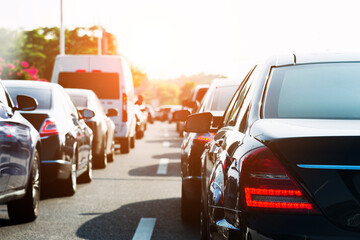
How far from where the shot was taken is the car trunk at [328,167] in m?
2.91

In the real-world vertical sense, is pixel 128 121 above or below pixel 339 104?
below

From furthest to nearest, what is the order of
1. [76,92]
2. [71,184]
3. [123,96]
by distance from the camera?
[123,96]
[76,92]
[71,184]

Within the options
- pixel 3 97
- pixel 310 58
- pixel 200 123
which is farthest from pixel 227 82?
pixel 310 58

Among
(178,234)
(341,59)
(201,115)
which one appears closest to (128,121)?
(178,234)

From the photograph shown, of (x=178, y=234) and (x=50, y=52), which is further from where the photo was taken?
(x=50, y=52)

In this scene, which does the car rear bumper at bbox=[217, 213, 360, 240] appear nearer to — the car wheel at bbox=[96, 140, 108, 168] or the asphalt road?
the asphalt road

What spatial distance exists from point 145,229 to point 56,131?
2.30 m

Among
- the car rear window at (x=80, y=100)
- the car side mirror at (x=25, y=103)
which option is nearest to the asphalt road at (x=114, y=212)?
the car side mirror at (x=25, y=103)

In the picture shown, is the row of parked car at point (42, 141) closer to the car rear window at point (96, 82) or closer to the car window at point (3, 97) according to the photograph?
the car window at point (3, 97)

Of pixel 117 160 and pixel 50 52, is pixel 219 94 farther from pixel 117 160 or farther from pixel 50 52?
pixel 50 52

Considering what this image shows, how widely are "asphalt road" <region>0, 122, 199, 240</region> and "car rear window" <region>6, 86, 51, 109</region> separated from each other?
1.24m

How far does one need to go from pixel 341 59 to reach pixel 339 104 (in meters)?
0.47

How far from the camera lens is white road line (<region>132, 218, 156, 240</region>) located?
6.62 metres

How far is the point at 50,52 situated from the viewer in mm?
46406
